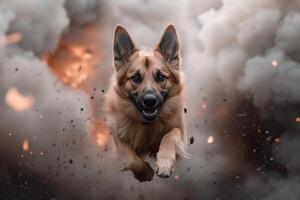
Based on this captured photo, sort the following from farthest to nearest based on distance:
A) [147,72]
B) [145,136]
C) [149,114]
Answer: [145,136] < [147,72] < [149,114]

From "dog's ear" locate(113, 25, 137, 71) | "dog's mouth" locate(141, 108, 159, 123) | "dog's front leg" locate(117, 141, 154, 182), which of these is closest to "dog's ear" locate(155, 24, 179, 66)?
"dog's ear" locate(113, 25, 137, 71)

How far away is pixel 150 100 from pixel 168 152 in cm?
141

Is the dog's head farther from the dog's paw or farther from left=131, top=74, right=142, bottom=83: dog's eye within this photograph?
the dog's paw

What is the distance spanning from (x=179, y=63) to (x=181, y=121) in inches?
68.1

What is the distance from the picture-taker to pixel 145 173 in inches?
556

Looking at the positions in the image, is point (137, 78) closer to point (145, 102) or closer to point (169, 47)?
point (145, 102)

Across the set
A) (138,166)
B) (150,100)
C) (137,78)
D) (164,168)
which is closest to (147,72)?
(137,78)

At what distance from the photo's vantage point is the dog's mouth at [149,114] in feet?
46.0

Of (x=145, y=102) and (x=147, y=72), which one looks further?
(x=147, y=72)

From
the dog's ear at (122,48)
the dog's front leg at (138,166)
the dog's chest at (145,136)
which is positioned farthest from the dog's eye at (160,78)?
the dog's front leg at (138,166)

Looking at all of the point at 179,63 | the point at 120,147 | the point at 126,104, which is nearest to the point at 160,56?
the point at 179,63

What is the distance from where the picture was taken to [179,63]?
14.9m

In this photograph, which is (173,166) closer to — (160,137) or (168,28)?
(160,137)

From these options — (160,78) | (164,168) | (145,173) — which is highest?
(160,78)
